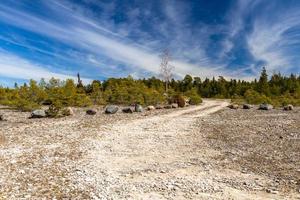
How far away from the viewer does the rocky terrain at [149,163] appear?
1177cm

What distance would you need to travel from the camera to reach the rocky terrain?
38.6ft

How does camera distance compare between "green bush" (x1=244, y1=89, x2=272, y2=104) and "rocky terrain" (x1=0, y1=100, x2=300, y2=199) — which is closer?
"rocky terrain" (x1=0, y1=100, x2=300, y2=199)

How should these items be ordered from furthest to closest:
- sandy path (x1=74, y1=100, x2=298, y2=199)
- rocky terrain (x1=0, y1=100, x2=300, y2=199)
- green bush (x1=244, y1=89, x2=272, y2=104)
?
green bush (x1=244, y1=89, x2=272, y2=104), rocky terrain (x1=0, y1=100, x2=300, y2=199), sandy path (x1=74, y1=100, x2=298, y2=199)

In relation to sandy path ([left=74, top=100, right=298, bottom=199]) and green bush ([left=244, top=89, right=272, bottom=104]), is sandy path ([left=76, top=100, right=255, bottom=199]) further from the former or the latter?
green bush ([left=244, top=89, right=272, bottom=104])

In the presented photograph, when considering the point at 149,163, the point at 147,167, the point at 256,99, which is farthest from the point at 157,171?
the point at 256,99

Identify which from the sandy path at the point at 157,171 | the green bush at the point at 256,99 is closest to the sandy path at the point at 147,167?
the sandy path at the point at 157,171

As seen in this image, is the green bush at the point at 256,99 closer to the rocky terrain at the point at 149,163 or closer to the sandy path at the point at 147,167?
the rocky terrain at the point at 149,163

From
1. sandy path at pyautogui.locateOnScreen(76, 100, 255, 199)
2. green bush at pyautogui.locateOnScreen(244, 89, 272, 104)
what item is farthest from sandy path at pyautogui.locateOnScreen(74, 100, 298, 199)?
Result: green bush at pyautogui.locateOnScreen(244, 89, 272, 104)

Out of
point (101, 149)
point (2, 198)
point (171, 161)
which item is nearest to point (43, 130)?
point (101, 149)

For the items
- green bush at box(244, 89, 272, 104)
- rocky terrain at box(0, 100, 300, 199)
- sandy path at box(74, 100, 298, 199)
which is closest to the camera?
sandy path at box(74, 100, 298, 199)

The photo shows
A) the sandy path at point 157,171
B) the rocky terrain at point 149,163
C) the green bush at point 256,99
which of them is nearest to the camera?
the sandy path at point 157,171

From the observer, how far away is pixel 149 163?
51.8 ft

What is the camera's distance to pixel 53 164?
1521 cm

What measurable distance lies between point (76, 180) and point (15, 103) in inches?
1429
